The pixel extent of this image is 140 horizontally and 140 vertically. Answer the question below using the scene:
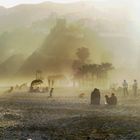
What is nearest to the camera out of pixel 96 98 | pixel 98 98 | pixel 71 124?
pixel 71 124

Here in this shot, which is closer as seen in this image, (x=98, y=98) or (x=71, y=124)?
(x=71, y=124)

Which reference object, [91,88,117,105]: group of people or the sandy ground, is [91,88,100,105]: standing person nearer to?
[91,88,117,105]: group of people

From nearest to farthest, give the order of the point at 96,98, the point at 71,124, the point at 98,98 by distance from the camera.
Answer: the point at 71,124 < the point at 98,98 < the point at 96,98

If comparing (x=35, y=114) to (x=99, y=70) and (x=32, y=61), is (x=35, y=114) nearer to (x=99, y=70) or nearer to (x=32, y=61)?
(x=99, y=70)

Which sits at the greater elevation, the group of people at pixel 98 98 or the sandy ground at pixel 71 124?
the group of people at pixel 98 98

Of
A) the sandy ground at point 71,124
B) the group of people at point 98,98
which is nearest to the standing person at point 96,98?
the group of people at point 98,98

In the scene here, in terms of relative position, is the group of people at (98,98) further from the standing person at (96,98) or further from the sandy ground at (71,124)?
the sandy ground at (71,124)

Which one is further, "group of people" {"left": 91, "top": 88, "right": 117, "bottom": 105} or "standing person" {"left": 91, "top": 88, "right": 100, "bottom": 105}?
"standing person" {"left": 91, "top": 88, "right": 100, "bottom": 105}

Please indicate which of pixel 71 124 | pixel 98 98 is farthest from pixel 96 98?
pixel 71 124

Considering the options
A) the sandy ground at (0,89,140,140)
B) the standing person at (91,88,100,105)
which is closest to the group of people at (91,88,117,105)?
the standing person at (91,88,100,105)

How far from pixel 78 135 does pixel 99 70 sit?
10016 centimetres

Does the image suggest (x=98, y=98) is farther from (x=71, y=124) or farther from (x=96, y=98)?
(x=71, y=124)

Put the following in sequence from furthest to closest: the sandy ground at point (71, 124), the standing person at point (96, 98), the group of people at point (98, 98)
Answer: the standing person at point (96, 98) → the group of people at point (98, 98) → the sandy ground at point (71, 124)

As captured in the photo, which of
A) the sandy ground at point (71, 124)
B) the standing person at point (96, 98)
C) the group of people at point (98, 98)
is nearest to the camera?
the sandy ground at point (71, 124)
